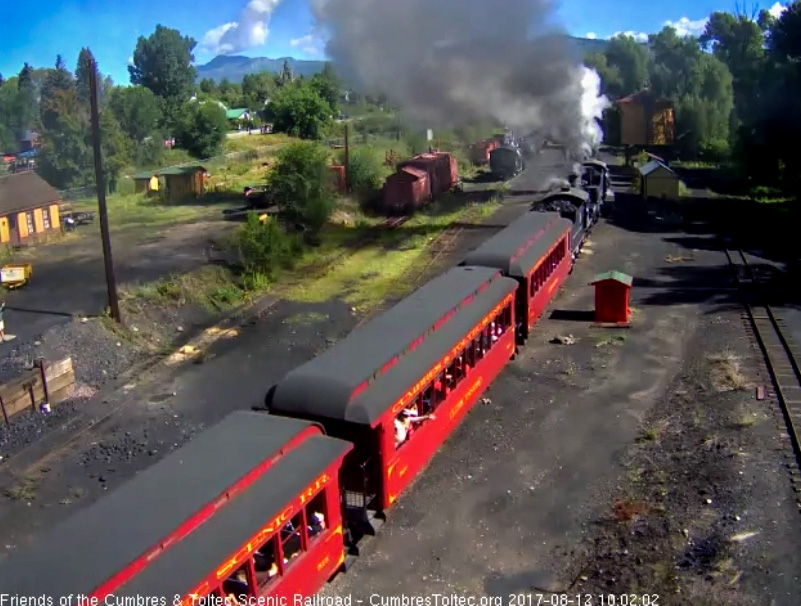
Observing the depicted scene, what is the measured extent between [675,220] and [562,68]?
9.91 meters

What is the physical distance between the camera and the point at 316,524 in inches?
388

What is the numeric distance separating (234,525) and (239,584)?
74 cm

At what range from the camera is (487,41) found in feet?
115

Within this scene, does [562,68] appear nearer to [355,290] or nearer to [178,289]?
[355,290]

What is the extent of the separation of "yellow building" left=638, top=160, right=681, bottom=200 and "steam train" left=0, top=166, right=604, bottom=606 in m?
33.0

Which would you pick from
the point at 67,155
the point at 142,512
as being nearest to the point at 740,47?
the point at 67,155

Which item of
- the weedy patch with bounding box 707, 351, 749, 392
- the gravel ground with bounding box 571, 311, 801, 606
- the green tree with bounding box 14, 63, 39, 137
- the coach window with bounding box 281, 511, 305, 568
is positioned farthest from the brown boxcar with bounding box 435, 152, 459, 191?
the green tree with bounding box 14, 63, 39, 137

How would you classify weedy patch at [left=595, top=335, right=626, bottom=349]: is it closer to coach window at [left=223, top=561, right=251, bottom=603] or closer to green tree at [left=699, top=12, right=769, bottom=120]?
coach window at [left=223, top=561, right=251, bottom=603]

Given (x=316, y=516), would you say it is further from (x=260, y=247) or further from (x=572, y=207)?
(x=572, y=207)

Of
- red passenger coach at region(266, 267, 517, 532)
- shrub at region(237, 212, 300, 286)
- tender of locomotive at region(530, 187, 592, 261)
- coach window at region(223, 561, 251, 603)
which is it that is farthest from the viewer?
tender of locomotive at region(530, 187, 592, 261)

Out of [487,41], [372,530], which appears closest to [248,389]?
[372,530]

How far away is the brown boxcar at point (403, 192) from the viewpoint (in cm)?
4291

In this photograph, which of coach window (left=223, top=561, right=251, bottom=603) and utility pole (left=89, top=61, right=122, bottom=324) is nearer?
coach window (left=223, top=561, right=251, bottom=603)

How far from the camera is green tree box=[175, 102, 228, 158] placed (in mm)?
68375
